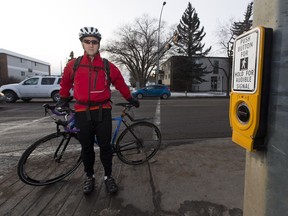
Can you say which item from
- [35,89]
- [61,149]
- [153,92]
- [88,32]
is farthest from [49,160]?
[153,92]

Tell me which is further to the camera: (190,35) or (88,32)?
(190,35)

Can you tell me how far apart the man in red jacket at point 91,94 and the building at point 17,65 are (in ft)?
166

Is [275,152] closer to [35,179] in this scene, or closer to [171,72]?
[35,179]

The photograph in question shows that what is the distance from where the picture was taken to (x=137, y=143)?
402 cm

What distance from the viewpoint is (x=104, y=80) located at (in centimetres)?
279

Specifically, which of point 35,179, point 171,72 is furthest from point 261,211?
point 171,72

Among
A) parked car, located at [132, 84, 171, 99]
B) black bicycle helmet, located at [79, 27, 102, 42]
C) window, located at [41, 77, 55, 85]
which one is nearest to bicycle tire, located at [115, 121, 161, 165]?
black bicycle helmet, located at [79, 27, 102, 42]

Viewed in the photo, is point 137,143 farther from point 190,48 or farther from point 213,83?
point 213,83

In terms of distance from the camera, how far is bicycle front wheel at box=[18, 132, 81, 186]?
305cm

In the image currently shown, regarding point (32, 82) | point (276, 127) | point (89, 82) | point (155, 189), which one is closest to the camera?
point (276, 127)

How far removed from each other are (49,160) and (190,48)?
4079cm

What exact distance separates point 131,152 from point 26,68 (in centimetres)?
7331

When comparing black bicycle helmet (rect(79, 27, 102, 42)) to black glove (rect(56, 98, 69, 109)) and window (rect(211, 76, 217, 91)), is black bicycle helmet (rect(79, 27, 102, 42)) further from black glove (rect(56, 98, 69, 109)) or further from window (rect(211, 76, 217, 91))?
window (rect(211, 76, 217, 91))

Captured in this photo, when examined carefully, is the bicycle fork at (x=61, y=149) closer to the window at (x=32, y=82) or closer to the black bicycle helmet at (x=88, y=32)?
the black bicycle helmet at (x=88, y=32)
